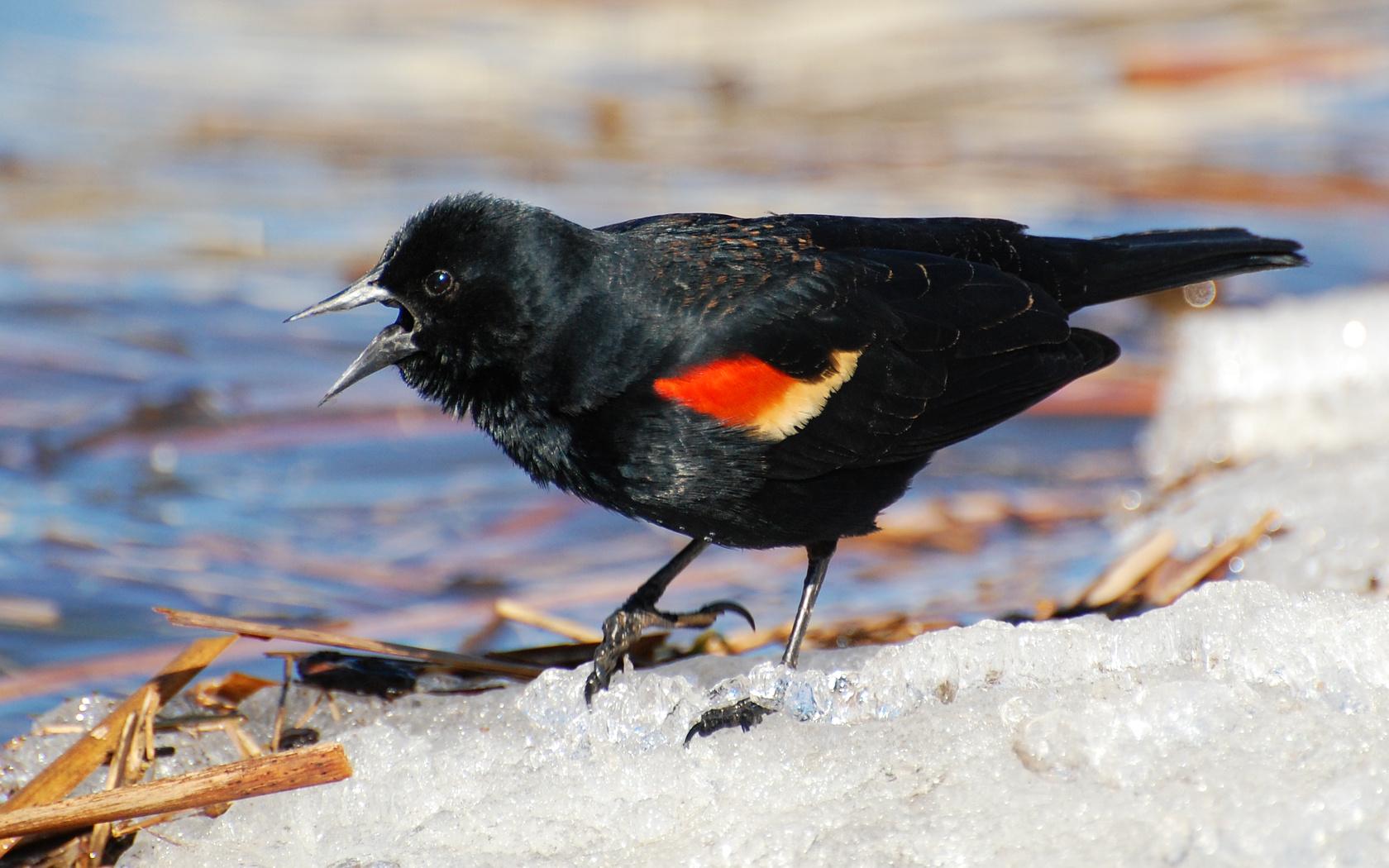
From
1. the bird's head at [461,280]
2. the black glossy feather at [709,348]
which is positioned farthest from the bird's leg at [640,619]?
the bird's head at [461,280]

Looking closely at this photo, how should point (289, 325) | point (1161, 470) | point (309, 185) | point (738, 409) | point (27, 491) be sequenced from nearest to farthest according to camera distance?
1. point (738, 409)
2. point (27, 491)
3. point (1161, 470)
4. point (289, 325)
5. point (309, 185)

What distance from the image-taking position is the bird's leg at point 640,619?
338cm

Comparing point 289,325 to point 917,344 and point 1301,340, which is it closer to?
point 917,344

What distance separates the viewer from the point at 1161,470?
5.67 meters

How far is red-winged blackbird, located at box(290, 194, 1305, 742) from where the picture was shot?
11.4ft

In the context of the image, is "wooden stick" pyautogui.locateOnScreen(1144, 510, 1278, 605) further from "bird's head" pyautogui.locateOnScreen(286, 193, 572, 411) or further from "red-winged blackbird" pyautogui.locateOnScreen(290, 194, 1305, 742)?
"bird's head" pyautogui.locateOnScreen(286, 193, 572, 411)

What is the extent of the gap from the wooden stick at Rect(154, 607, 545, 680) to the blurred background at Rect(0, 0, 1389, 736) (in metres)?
0.76

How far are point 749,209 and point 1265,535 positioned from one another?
152 inches

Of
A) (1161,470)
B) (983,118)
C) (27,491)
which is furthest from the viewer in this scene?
(983,118)

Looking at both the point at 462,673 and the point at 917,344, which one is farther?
the point at 917,344

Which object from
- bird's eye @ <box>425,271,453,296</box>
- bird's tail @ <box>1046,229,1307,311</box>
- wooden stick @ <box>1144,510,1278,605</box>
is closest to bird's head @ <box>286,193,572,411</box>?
bird's eye @ <box>425,271,453,296</box>

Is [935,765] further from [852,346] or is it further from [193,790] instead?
[193,790]

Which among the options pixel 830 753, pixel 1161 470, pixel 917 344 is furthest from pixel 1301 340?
pixel 830 753

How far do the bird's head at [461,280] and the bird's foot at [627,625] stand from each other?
2.31 ft
